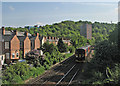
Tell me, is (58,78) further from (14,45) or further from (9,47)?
(14,45)

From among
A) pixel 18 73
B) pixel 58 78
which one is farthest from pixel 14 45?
pixel 58 78

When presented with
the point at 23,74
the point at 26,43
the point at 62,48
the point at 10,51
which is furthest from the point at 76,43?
the point at 23,74

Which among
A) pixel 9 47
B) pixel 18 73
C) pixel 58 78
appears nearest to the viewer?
pixel 18 73

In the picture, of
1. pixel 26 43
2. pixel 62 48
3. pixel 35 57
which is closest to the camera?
pixel 35 57

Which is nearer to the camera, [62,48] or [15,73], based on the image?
[15,73]

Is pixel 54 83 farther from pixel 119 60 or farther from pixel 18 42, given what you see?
pixel 18 42

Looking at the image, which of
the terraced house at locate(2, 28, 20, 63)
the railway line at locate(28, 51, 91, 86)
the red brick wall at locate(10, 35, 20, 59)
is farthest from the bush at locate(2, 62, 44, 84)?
the red brick wall at locate(10, 35, 20, 59)

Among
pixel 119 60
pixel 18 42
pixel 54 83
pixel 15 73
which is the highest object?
pixel 18 42

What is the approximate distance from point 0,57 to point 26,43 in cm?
835

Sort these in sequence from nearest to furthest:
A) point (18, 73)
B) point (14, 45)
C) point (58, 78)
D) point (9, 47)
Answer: point (18, 73)
point (58, 78)
point (9, 47)
point (14, 45)

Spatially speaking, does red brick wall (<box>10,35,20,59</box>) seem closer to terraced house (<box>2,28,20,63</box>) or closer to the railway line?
terraced house (<box>2,28,20,63</box>)

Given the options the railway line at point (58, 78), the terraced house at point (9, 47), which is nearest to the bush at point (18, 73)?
the railway line at point (58, 78)

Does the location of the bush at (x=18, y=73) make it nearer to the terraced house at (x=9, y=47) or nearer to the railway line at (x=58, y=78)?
the railway line at (x=58, y=78)

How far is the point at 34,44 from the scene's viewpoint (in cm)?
3519
